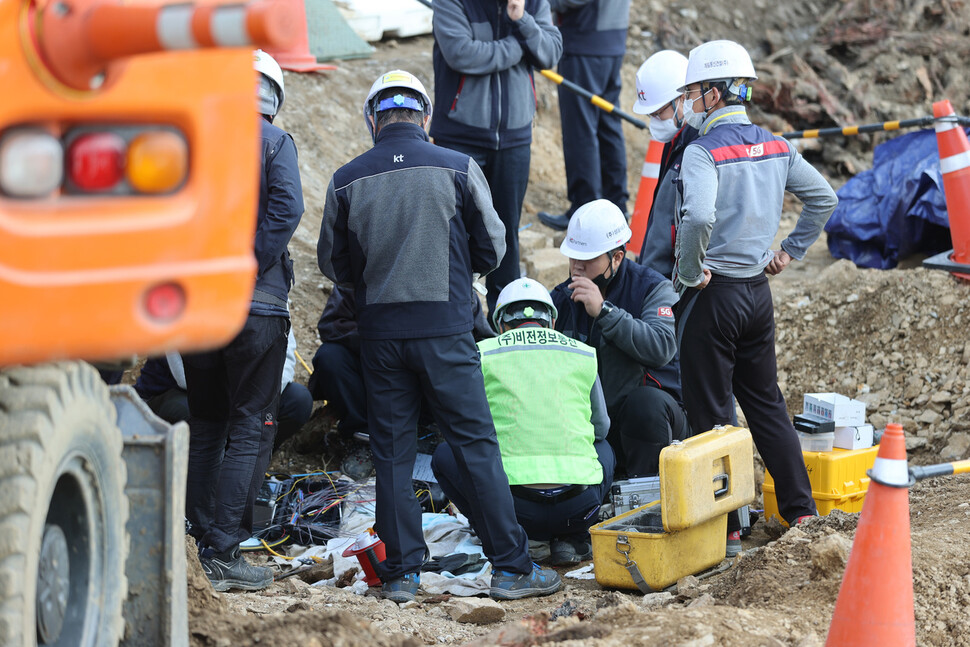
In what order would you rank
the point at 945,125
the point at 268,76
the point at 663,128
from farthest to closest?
the point at 945,125 < the point at 663,128 < the point at 268,76

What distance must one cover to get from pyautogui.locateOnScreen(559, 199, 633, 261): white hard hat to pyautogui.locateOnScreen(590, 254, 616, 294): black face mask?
0.09m

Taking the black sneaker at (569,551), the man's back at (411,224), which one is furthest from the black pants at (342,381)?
the man's back at (411,224)

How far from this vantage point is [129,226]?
1.97 metres

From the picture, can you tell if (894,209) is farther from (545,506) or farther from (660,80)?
(545,506)

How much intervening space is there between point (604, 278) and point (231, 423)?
2.24 metres

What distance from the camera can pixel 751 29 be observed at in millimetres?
13141

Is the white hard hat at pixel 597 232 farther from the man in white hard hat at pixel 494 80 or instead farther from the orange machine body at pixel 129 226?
the orange machine body at pixel 129 226

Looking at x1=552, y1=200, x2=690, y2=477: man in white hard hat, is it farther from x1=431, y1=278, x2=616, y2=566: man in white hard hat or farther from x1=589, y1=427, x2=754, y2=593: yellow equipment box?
x1=589, y1=427, x2=754, y2=593: yellow equipment box

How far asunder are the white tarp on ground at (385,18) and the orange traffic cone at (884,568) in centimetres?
795

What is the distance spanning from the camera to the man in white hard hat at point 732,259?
493cm

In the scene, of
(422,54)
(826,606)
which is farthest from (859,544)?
(422,54)

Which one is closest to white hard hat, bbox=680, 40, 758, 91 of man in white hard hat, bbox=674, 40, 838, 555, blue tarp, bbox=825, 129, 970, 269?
man in white hard hat, bbox=674, 40, 838, 555

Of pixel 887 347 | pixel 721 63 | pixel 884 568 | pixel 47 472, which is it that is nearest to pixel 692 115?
pixel 721 63

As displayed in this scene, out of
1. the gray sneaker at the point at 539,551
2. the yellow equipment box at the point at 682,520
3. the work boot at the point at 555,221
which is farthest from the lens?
the work boot at the point at 555,221
